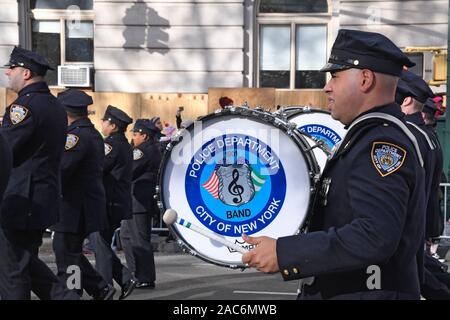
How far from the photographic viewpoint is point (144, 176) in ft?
30.9

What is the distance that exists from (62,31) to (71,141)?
32.6 ft

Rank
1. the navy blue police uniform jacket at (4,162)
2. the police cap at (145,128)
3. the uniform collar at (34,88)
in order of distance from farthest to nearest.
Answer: the police cap at (145,128), the uniform collar at (34,88), the navy blue police uniform jacket at (4,162)

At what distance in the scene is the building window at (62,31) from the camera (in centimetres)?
1628

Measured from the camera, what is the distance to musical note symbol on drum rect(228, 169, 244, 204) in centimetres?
463

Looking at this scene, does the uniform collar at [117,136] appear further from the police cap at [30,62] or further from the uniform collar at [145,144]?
the police cap at [30,62]

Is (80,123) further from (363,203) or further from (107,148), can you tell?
(363,203)

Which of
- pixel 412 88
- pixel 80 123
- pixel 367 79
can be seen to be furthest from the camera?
pixel 80 123

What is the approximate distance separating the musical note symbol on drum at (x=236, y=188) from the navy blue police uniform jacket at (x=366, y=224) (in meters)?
1.74

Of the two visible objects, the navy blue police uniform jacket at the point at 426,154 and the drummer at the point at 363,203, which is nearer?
the drummer at the point at 363,203

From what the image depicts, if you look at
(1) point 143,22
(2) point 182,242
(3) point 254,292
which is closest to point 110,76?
(1) point 143,22

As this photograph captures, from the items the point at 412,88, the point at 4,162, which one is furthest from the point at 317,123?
the point at 4,162

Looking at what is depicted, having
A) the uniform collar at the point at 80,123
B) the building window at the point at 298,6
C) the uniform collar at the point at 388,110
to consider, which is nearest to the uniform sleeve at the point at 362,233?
the uniform collar at the point at 388,110

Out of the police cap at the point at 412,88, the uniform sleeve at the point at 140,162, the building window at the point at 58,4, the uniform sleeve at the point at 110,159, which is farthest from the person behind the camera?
the building window at the point at 58,4
